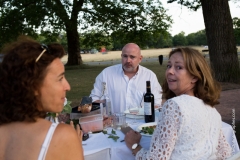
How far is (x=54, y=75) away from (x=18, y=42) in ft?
0.80

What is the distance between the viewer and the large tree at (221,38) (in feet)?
35.2

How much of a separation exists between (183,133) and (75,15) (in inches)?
844

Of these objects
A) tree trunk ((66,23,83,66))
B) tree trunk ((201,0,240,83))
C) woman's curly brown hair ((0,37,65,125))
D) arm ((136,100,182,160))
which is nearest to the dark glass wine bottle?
arm ((136,100,182,160))

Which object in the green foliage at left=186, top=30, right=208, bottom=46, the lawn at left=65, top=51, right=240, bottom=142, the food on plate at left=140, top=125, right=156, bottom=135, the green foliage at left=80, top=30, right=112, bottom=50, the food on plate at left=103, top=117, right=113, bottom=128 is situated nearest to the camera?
the food on plate at left=140, top=125, right=156, bottom=135

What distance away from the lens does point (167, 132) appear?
1.82 m

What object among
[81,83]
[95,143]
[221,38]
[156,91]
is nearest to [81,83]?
[81,83]

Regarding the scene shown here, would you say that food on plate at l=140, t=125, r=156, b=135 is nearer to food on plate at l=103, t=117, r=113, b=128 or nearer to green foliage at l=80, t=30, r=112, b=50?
food on plate at l=103, t=117, r=113, b=128

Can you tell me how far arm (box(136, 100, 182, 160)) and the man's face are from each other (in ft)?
8.06

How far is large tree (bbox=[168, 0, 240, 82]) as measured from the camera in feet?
35.2

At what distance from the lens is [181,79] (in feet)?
6.97

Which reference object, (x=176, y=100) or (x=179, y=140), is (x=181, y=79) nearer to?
(x=176, y=100)

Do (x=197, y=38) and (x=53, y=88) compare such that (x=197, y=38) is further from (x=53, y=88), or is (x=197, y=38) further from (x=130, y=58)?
(x=53, y=88)

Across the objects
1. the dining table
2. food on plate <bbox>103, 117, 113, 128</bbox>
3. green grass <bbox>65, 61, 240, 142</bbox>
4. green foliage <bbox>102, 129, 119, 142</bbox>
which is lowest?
green grass <bbox>65, 61, 240, 142</bbox>

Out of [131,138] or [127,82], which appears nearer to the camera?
Answer: [131,138]
